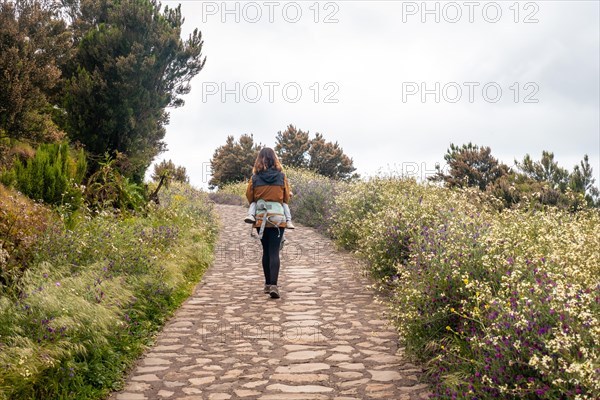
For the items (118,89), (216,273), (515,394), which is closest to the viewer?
(515,394)

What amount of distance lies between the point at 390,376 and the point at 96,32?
13.2m

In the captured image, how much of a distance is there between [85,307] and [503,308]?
3.80m

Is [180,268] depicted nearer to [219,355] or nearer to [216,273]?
[216,273]

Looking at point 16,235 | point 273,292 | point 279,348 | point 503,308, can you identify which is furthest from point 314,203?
point 503,308

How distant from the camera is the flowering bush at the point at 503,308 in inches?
143

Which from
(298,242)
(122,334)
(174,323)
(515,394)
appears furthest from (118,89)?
(515,394)

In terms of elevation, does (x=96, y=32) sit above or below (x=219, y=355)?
above

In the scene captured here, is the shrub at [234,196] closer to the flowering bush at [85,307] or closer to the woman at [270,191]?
the flowering bush at [85,307]

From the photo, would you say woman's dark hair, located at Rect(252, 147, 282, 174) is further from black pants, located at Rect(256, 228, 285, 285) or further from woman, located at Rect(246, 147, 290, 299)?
black pants, located at Rect(256, 228, 285, 285)

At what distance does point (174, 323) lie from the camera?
24.5 feet

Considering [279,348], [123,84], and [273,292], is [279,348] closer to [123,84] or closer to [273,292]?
[273,292]

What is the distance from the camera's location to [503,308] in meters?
4.20

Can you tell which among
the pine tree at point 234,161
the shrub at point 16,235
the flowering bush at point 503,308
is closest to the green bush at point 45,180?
the shrub at point 16,235

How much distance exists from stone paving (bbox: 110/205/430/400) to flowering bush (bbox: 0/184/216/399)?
0.93ft
